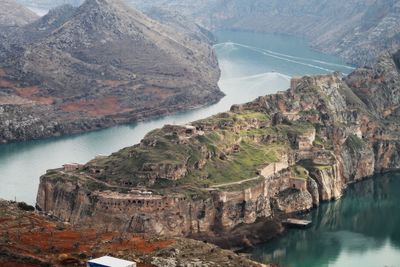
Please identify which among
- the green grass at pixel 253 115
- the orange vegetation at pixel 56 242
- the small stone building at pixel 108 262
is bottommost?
the small stone building at pixel 108 262

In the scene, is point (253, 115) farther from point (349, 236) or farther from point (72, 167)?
point (72, 167)

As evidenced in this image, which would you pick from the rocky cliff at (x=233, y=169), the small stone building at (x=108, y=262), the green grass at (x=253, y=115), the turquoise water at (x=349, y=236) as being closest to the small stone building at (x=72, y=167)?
the rocky cliff at (x=233, y=169)

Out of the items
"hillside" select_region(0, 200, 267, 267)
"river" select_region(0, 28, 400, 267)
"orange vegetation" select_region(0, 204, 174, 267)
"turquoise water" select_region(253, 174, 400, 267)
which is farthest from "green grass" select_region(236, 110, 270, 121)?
"orange vegetation" select_region(0, 204, 174, 267)

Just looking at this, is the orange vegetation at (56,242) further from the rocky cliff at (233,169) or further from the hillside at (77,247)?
the rocky cliff at (233,169)

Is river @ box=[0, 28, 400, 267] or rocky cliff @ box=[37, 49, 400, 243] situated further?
rocky cliff @ box=[37, 49, 400, 243]

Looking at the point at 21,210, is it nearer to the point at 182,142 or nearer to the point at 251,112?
the point at 182,142

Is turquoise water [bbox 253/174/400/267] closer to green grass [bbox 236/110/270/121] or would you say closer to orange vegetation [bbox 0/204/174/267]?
green grass [bbox 236/110/270/121]
